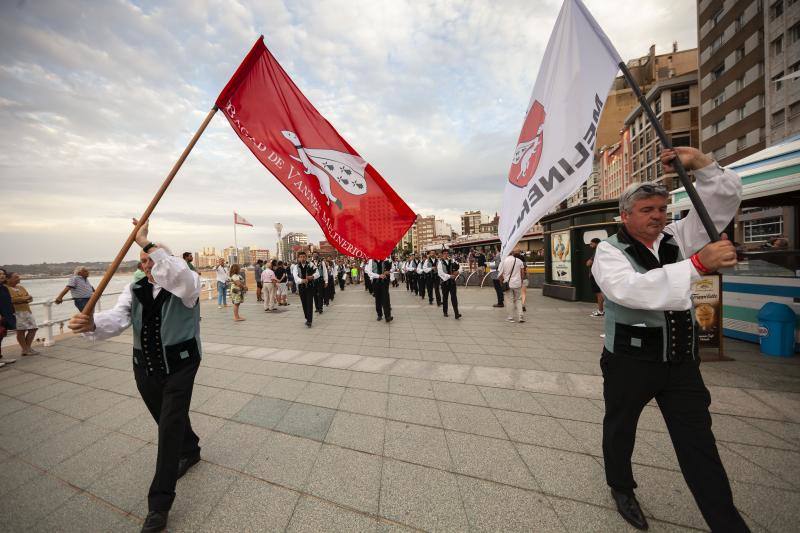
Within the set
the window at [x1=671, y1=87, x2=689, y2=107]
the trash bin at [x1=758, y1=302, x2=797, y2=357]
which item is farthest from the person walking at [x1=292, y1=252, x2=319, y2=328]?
the window at [x1=671, y1=87, x2=689, y2=107]

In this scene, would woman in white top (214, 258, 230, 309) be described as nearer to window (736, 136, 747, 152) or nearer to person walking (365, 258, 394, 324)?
person walking (365, 258, 394, 324)

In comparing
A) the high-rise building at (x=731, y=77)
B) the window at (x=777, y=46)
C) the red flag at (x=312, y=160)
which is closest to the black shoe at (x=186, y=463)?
the red flag at (x=312, y=160)

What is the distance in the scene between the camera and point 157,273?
2.09 meters

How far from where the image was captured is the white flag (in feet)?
8.60

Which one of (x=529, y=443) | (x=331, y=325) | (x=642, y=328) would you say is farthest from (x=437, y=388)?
(x=331, y=325)

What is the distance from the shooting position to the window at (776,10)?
2411 centimetres

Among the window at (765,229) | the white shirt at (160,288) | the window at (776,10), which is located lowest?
the white shirt at (160,288)

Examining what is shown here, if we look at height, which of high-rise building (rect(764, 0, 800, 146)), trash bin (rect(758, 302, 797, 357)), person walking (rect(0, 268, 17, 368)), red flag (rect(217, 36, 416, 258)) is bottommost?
trash bin (rect(758, 302, 797, 357))

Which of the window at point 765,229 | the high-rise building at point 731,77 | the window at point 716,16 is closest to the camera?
the window at point 765,229

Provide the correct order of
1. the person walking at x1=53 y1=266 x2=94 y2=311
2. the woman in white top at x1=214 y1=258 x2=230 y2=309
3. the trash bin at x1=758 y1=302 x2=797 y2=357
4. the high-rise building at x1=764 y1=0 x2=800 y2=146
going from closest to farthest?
the trash bin at x1=758 y1=302 x2=797 y2=357 → the person walking at x1=53 y1=266 x2=94 y2=311 → the woman in white top at x1=214 y1=258 x2=230 y2=309 → the high-rise building at x1=764 y1=0 x2=800 y2=146

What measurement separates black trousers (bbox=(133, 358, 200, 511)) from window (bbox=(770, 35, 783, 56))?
42.0 m

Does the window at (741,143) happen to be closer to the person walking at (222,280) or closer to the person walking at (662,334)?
the person walking at (662,334)

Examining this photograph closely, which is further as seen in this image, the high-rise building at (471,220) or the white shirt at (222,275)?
the high-rise building at (471,220)

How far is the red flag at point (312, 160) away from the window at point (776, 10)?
131ft
